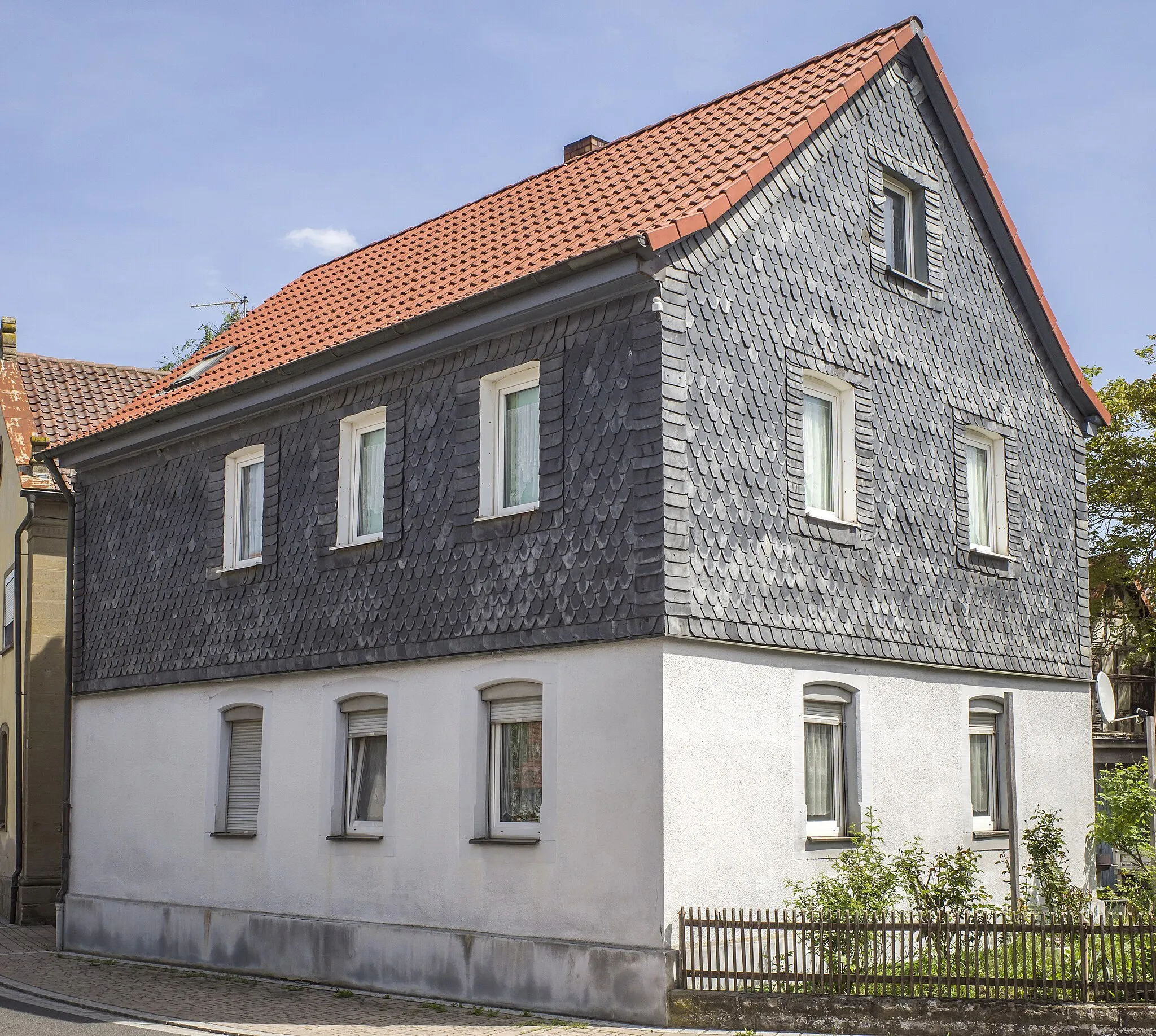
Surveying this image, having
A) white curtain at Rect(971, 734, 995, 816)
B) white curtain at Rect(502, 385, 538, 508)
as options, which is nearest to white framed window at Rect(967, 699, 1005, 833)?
white curtain at Rect(971, 734, 995, 816)

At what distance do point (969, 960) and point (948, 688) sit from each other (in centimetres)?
483

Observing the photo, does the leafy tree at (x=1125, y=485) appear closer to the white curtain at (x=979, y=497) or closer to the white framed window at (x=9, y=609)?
the white curtain at (x=979, y=497)

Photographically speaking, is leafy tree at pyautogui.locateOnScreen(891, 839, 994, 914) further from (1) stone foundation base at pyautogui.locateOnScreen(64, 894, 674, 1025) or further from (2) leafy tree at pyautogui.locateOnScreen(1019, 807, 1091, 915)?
(1) stone foundation base at pyautogui.locateOnScreen(64, 894, 674, 1025)

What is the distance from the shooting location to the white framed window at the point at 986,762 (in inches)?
648

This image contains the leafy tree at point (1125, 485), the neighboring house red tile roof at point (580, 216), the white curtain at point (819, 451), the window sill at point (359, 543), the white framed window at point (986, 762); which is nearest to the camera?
the neighboring house red tile roof at point (580, 216)

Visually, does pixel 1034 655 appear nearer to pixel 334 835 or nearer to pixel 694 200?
pixel 694 200

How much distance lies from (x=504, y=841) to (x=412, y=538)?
11.1 ft

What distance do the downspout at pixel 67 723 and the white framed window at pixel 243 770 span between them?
154 inches

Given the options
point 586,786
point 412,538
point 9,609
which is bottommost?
point 586,786

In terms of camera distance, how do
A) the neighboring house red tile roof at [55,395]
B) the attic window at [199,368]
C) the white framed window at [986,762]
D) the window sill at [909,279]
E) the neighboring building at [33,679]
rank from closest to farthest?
the window sill at [909,279] → the white framed window at [986,762] → the attic window at [199,368] → the neighboring building at [33,679] → the neighboring house red tile roof at [55,395]

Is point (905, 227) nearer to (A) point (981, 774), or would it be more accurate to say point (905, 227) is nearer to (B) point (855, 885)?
(A) point (981, 774)

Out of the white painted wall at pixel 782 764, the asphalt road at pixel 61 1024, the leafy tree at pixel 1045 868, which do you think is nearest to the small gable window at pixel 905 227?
the white painted wall at pixel 782 764

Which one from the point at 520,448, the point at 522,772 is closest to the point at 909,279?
the point at 520,448

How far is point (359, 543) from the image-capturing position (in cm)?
Answer: 1611
